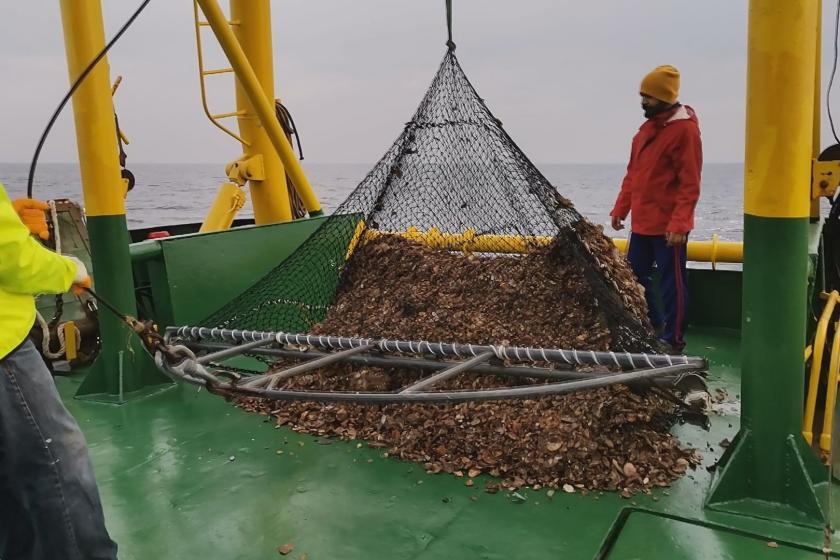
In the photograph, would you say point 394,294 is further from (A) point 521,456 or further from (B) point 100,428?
(B) point 100,428

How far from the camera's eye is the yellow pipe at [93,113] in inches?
121

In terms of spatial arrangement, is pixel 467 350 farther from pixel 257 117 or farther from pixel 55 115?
pixel 257 117

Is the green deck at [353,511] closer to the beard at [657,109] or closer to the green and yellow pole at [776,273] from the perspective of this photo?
the green and yellow pole at [776,273]

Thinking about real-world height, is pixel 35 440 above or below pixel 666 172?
below

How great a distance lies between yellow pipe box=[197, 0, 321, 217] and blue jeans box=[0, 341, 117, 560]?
95.4 inches

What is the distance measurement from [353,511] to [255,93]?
8.68 feet

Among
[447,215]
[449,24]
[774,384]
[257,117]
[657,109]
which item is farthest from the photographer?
[257,117]

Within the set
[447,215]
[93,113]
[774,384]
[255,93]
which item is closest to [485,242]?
[447,215]

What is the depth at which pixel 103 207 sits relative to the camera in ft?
10.6

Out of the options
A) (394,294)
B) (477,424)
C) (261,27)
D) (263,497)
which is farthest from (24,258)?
(261,27)

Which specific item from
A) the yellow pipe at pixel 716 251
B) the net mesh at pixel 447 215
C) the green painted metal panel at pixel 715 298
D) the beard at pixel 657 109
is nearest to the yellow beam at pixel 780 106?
the net mesh at pixel 447 215

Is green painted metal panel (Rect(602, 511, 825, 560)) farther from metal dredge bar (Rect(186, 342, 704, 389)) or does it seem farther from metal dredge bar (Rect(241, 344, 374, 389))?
metal dredge bar (Rect(241, 344, 374, 389))

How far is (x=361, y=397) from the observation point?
79.2 inches

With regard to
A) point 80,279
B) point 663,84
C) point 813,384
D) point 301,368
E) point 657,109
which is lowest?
point 813,384
